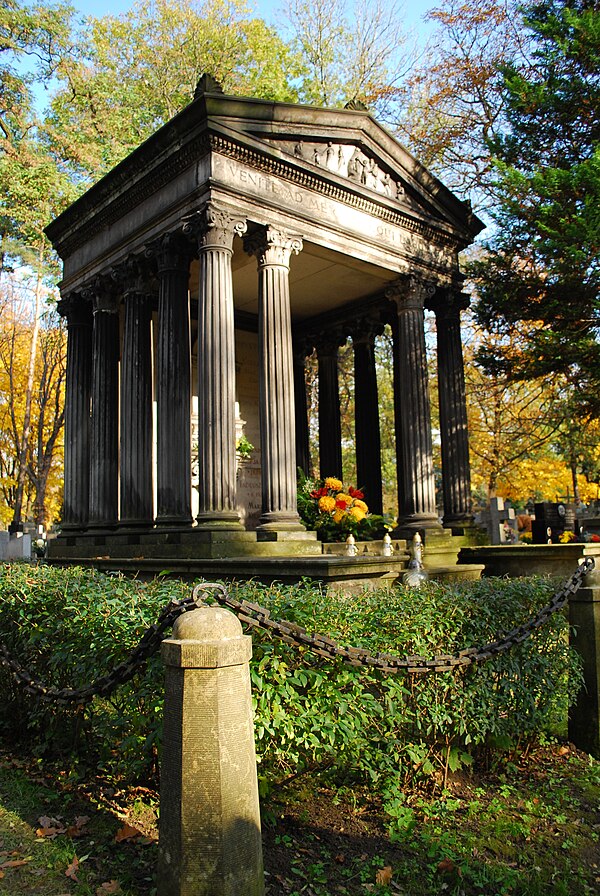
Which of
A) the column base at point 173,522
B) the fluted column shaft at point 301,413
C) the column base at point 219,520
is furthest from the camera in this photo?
the fluted column shaft at point 301,413

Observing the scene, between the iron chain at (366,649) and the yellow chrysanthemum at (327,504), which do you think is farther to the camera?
the yellow chrysanthemum at (327,504)

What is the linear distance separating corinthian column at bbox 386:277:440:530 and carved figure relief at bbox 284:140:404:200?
1.91 meters

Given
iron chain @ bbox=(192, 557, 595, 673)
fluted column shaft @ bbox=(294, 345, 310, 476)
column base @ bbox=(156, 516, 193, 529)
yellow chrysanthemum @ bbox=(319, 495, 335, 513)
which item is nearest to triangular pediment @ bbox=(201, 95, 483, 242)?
fluted column shaft @ bbox=(294, 345, 310, 476)

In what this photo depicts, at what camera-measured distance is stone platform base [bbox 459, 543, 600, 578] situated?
37.6ft

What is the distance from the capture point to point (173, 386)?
12523 millimetres

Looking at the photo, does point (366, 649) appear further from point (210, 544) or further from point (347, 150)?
point (347, 150)

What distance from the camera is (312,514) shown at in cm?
1334

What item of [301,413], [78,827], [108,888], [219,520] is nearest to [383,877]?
[108,888]

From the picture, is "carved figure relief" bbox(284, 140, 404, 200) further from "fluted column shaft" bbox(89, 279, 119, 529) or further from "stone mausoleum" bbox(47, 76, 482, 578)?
"fluted column shaft" bbox(89, 279, 119, 529)

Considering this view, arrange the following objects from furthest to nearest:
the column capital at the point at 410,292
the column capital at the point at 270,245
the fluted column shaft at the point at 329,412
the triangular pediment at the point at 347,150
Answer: the fluted column shaft at the point at 329,412, the column capital at the point at 410,292, the column capital at the point at 270,245, the triangular pediment at the point at 347,150

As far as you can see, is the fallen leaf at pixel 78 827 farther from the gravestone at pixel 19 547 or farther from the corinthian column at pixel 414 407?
the gravestone at pixel 19 547

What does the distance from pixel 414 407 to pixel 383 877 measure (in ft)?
37.2

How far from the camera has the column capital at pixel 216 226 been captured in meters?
11.5

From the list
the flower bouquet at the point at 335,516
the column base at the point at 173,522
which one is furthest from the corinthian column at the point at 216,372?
the flower bouquet at the point at 335,516
